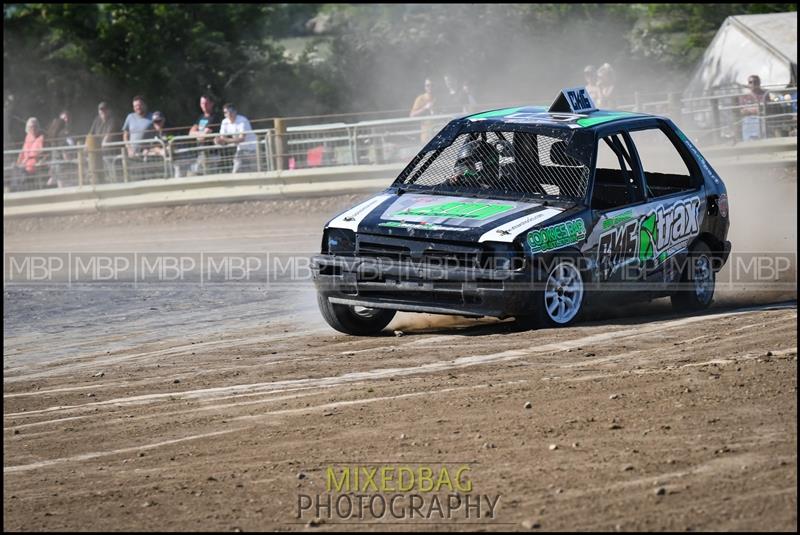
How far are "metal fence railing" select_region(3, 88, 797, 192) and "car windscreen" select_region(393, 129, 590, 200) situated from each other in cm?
932

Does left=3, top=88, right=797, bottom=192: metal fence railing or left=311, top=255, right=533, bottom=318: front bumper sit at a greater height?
left=3, top=88, right=797, bottom=192: metal fence railing

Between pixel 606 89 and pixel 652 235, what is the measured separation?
11125 millimetres

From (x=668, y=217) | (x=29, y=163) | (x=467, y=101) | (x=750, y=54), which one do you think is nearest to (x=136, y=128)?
(x=29, y=163)

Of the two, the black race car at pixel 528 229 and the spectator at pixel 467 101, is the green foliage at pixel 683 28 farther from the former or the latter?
the black race car at pixel 528 229

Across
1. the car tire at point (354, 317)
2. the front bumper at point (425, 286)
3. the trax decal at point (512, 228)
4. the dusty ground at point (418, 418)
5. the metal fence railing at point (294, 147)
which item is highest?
the metal fence railing at point (294, 147)

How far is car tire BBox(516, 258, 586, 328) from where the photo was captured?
8.77 m

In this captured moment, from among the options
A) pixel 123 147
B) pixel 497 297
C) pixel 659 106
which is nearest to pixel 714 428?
pixel 497 297

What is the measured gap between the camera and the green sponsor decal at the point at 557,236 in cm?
864

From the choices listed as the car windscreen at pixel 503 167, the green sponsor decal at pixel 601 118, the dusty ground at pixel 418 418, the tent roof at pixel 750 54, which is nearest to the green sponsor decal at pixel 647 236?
the dusty ground at pixel 418 418

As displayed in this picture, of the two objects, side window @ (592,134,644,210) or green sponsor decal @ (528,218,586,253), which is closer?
green sponsor decal @ (528,218,586,253)

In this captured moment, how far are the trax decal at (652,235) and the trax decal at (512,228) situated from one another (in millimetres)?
638

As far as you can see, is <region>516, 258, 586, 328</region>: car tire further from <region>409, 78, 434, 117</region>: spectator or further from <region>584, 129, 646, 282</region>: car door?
<region>409, 78, 434, 117</region>: spectator

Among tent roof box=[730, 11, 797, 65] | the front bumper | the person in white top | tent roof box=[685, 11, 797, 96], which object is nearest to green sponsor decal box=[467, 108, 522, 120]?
the front bumper

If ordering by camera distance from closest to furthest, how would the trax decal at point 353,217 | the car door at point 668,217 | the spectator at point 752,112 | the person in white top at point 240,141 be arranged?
the trax decal at point 353,217 → the car door at point 668,217 → the spectator at point 752,112 → the person in white top at point 240,141
